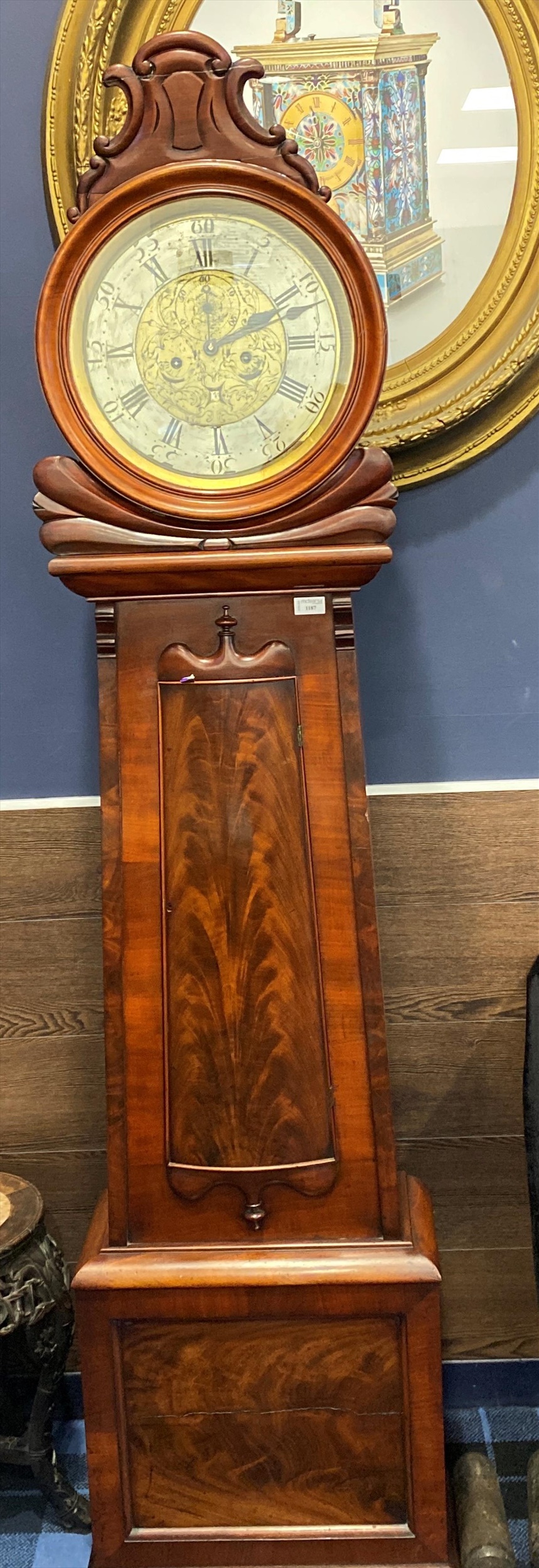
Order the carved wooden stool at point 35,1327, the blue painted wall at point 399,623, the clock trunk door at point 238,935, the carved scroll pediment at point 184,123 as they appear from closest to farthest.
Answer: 1. the carved scroll pediment at point 184,123
2. the clock trunk door at point 238,935
3. the carved wooden stool at point 35,1327
4. the blue painted wall at point 399,623

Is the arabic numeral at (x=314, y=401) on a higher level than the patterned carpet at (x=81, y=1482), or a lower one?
higher

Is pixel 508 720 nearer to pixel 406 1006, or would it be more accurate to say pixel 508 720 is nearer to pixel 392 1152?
pixel 406 1006

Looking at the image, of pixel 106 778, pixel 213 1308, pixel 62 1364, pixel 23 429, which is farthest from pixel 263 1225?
pixel 23 429

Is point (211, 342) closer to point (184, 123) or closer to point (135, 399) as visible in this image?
point (135, 399)

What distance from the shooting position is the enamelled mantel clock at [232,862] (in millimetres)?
1231

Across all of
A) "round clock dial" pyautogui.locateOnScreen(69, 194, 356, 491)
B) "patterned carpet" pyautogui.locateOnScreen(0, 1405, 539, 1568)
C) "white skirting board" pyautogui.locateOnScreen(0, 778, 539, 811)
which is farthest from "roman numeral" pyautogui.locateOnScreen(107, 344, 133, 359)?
"patterned carpet" pyautogui.locateOnScreen(0, 1405, 539, 1568)

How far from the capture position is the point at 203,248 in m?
1.23

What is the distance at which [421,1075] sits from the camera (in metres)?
1.78

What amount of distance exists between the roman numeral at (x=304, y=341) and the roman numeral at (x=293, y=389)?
0.03 meters

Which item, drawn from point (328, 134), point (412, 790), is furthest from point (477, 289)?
point (412, 790)

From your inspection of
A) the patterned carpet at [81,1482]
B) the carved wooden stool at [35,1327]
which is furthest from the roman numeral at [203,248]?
the patterned carpet at [81,1482]

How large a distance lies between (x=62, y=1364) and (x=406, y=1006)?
704mm

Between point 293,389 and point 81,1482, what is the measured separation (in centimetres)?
156

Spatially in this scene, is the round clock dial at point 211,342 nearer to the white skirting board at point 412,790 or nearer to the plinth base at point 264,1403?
the white skirting board at point 412,790
